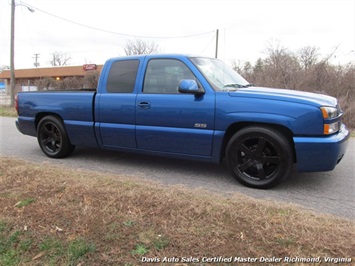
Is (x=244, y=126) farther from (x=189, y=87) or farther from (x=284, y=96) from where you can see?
(x=189, y=87)

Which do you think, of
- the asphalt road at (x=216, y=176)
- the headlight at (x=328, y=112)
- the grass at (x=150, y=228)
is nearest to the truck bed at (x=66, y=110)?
the asphalt road at (x=216, y=176)

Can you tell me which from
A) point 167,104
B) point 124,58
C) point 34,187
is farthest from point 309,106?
point 34,187

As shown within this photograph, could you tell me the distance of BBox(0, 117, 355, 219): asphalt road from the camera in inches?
147

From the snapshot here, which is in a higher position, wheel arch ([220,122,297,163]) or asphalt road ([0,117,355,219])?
wheel arch ([220,122,297,163])

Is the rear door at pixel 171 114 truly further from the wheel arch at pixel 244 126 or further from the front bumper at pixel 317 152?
the front bumper at pixel 317 152

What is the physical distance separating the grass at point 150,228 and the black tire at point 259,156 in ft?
1.89

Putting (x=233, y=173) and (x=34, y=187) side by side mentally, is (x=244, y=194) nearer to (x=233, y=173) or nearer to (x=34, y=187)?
(x=233, y=173)

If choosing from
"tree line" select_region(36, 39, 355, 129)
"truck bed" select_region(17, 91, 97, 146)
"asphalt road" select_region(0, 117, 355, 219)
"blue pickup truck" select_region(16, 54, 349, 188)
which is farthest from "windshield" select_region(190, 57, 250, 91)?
"tree line" select_region(36, 39, 355, 129)

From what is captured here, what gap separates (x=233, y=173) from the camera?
14.0 ft

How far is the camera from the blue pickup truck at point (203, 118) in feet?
12.5

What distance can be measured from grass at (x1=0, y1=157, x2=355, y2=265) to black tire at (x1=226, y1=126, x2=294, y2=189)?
1.89ft

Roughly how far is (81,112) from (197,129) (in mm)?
2176

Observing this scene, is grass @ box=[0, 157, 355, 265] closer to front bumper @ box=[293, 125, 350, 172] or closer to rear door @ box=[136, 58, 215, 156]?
front bumper @ box=[293, 125, 350, 172]

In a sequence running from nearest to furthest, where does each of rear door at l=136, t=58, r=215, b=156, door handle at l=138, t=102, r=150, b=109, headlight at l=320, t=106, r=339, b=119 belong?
headlight at l=320, t=106, r=339, b=119, rear door at l=136, t=58, r=215, b=156, door handle at l=138, t=102, r=150, b=109
